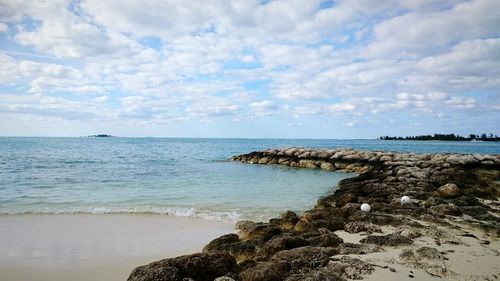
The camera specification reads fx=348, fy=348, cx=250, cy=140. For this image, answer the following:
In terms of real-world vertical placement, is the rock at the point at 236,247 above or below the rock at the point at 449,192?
below

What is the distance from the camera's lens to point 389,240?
667 centimetres

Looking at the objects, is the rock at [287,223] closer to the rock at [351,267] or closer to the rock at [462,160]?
the rock at [351,267]

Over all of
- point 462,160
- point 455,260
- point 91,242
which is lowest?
point 91,242

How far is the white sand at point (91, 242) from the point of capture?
6.35 metres

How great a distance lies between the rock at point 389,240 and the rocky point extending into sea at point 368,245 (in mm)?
18

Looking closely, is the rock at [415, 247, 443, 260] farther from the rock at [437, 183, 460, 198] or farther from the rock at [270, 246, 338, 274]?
the rock at [437, 183, 460, 198]

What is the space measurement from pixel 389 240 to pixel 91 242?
6.46 meters

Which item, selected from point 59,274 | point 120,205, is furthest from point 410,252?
point 120,205

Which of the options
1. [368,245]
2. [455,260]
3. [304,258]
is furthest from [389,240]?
[304,258]

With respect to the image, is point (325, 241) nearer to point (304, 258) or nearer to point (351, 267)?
point (304, 258)

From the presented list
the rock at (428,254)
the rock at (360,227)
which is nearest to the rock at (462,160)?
the rock at (360,227)

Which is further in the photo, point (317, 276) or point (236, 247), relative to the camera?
point (236, 247)

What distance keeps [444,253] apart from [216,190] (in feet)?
36.7

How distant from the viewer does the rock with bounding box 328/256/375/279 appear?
5.03 meters
